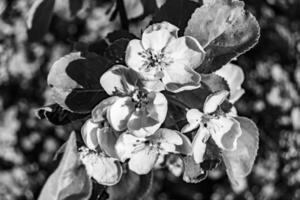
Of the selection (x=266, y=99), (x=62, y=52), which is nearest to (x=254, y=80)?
(x=266, y=99)

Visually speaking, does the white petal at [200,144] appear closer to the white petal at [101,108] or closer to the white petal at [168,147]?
the white petal at [168,147]

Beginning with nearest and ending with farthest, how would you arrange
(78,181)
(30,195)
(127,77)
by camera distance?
1. (127,77)
2. (78,181)
3. (30,195)

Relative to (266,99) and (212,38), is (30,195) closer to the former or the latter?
(266,99)

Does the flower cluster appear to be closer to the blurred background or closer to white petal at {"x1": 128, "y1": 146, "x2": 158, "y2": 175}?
white petal at {"x1": 128, "y1": 146, "x2": 158, "y2": 175}

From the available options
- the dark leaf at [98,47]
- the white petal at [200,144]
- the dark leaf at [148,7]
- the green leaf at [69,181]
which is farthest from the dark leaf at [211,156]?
the dark leaf at [148,7]

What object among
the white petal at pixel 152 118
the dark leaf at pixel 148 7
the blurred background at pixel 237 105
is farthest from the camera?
the blurred background at pixel 237 105

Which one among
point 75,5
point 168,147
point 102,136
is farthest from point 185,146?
point 75,5

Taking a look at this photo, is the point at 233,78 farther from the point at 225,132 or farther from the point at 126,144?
the point at 126,144
